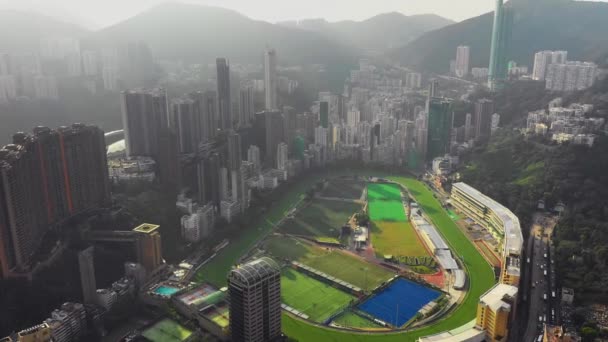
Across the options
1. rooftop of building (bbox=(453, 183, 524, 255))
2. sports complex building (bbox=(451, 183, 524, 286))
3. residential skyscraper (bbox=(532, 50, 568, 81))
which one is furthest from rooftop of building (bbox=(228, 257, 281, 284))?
residential skyscraper (bbox=(532, 50, 568, 81))

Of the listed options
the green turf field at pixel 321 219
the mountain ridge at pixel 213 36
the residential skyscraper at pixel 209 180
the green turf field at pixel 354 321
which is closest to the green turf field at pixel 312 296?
the green turf field at pixel 354 321

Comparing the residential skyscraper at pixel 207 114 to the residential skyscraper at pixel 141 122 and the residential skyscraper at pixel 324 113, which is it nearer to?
the residential skyscraper at pixel 141 122

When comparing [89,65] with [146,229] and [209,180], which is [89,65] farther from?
[146,229]

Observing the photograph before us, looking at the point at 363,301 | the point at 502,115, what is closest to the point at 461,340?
the point at 363,301

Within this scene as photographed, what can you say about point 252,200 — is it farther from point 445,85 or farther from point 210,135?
point 445,85

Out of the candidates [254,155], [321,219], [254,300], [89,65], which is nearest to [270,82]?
[254,155]
